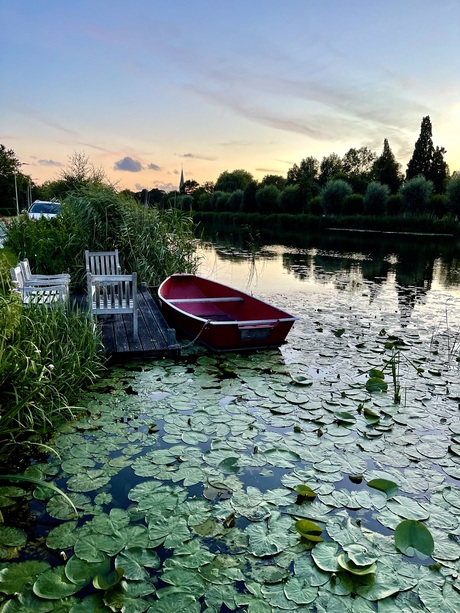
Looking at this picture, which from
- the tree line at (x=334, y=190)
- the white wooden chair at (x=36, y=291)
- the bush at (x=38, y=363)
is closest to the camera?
the bush at (x=38, y=363)

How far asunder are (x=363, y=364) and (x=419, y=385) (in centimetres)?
74

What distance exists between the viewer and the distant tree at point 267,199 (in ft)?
143

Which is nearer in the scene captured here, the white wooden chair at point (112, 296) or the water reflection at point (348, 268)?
the white wooden chair at point (112, 296)

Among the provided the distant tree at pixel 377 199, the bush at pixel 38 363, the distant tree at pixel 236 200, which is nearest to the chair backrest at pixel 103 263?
the bush at pixel 38 363

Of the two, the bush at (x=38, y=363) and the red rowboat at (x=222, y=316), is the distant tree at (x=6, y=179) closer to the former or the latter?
the red rowboat at (x=222, y=316)

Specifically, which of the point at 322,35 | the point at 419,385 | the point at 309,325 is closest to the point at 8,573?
the point at 419,385

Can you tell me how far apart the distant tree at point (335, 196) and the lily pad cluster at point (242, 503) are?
33467 mm

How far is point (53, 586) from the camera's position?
1847 mm

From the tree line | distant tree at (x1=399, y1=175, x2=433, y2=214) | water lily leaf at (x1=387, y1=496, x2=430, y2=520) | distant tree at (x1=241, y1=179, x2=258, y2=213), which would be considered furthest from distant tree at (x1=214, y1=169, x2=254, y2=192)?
water lily leaf at (x1=387, y1=496, x2=430, y2=520)

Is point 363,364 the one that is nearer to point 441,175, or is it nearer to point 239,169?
point 441,175

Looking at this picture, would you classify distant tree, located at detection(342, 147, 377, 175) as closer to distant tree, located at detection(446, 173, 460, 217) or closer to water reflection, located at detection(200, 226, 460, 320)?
distant tree, located at detection(446, 173, 460, 217)

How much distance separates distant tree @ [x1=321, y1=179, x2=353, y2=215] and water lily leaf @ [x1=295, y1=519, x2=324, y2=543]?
116 feet

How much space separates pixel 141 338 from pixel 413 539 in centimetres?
377

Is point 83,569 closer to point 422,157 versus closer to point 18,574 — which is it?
point 18,574
